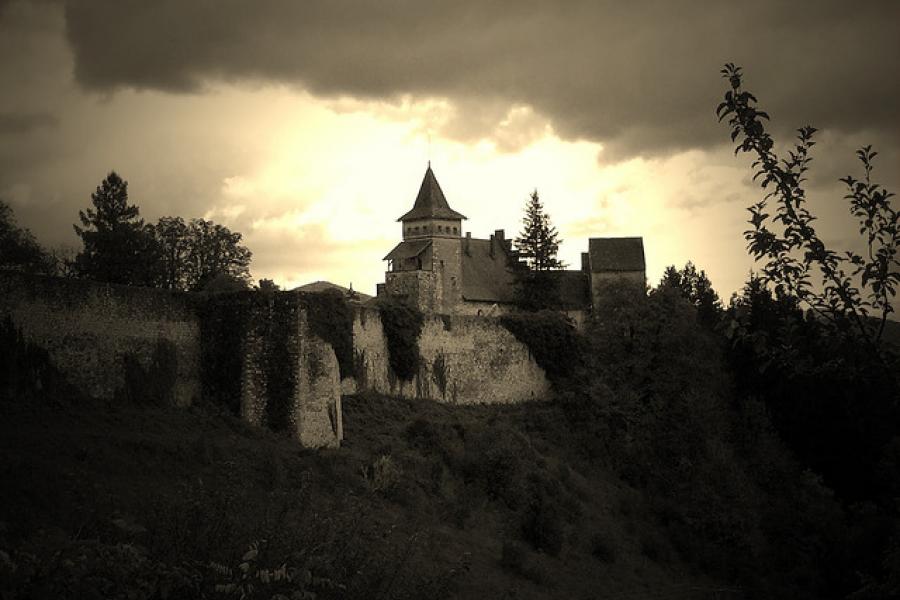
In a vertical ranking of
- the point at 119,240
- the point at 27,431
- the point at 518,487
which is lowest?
the point at 518,487

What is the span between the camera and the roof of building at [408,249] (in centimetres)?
6949

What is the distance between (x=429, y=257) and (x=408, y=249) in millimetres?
2453

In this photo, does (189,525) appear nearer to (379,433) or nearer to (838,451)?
(379,433)

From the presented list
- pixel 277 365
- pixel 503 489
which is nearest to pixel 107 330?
pixel 277 365

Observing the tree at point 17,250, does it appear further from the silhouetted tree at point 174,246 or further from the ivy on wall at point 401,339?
the ivy on wall at point 401,339

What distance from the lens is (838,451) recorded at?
41.3 m

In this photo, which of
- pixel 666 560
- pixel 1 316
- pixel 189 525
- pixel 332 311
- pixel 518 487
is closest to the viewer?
pixel 189 525

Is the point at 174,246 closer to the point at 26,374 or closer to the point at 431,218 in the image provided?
the point at 431,218

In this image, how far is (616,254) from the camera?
63250 millimetres

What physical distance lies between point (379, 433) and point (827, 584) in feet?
50.9

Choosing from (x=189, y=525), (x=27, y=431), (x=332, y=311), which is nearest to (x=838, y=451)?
(x=332, y=311)

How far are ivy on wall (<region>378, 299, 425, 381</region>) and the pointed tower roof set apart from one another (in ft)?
109

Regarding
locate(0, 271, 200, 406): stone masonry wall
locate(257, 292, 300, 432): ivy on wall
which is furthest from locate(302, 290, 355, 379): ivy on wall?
locate(0, 271, 200, 406): stone masonry wall

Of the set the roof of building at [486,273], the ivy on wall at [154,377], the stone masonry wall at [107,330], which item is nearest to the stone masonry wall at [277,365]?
the stone masonry wall at [107,330]
